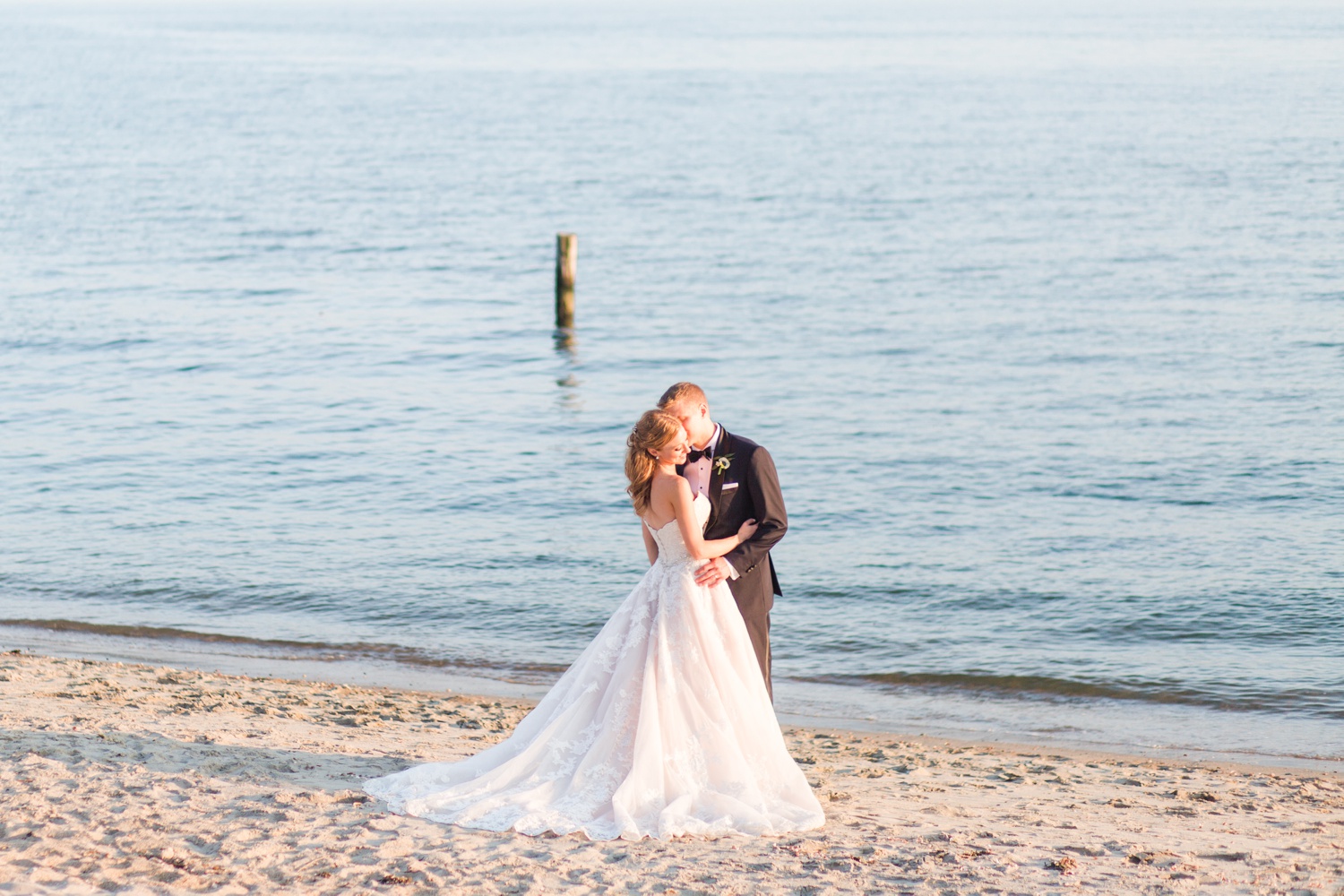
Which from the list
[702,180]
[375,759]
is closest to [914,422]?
[375,759]

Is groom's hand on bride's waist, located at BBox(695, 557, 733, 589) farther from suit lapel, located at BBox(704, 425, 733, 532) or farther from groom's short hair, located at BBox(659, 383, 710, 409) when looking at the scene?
groom's short hair, located at BBox(659, 383, 710, 409)

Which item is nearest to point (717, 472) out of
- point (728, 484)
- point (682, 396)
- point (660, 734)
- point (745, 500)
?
point (728, 484)

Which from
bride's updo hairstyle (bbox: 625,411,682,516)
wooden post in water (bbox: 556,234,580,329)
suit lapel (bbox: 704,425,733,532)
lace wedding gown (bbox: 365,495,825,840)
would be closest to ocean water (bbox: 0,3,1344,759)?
wooden post in water (bbox: 556,234,580,329)

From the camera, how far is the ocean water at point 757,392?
38.5ft

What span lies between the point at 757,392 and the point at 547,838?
50.8ft

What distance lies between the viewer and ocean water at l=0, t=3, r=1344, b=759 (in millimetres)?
11734

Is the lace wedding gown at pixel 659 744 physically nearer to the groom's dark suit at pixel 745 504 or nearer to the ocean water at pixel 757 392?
the groom's dark suit at pixel 745 504

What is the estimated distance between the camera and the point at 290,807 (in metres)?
6.22

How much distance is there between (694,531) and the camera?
6.00 m

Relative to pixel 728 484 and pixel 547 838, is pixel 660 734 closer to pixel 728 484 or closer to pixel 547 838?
pixel 547 838

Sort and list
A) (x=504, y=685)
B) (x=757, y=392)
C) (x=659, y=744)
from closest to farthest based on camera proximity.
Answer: (x=659, y=744) < (x=504, y=685) < (x=757, y=392)

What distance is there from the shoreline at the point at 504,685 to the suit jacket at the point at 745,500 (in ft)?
12.5

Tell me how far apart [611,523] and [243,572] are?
13.8 ft

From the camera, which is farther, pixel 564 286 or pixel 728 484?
pixel 564 286
